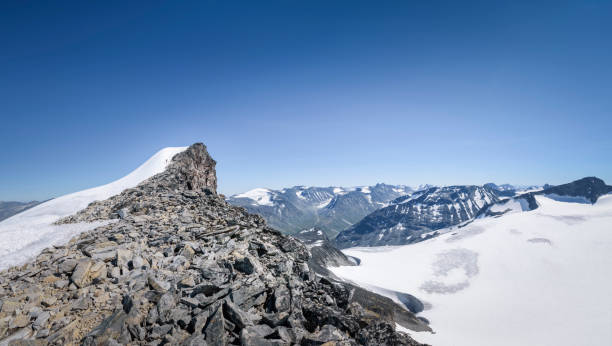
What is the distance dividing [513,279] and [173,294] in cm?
13605

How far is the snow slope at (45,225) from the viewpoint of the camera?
41.9 feet

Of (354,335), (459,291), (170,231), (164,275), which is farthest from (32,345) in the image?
(459,291)

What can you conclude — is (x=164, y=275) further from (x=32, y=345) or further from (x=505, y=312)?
(x=505, y=312)

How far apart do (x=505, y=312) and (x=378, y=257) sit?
74922mm

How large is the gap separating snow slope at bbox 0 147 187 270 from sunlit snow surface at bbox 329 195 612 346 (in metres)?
56.0

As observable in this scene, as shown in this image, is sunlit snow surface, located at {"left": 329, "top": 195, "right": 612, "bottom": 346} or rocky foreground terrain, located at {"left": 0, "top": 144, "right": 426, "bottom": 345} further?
sunlit snow surface, located at {"left": 329, "top": 195, "right": 612, "bottom": 346}

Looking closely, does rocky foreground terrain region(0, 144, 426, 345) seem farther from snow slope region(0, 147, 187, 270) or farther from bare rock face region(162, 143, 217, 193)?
bare rock face region(162, 143, 217, 193)

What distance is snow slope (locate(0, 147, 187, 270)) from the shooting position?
1277cm

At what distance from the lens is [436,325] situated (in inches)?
2562

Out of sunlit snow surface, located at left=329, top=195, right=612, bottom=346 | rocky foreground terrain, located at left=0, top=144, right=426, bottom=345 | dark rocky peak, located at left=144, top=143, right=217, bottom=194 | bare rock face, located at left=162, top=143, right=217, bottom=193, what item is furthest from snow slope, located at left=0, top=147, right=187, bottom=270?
sunlit snow surface, located at left=329, top=195, right=612, bottom=346

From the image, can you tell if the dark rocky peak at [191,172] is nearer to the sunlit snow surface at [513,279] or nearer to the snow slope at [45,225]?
the snow slope at [45,225]

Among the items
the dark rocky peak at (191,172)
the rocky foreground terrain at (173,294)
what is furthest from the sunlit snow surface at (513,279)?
the dark rocky peak at (191,172)

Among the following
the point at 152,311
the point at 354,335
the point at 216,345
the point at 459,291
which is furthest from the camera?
the point at 459,291

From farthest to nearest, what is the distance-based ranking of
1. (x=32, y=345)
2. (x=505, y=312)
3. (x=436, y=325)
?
(x=505, y=312) → (x=436, y=325) → (x=32, y=345)
